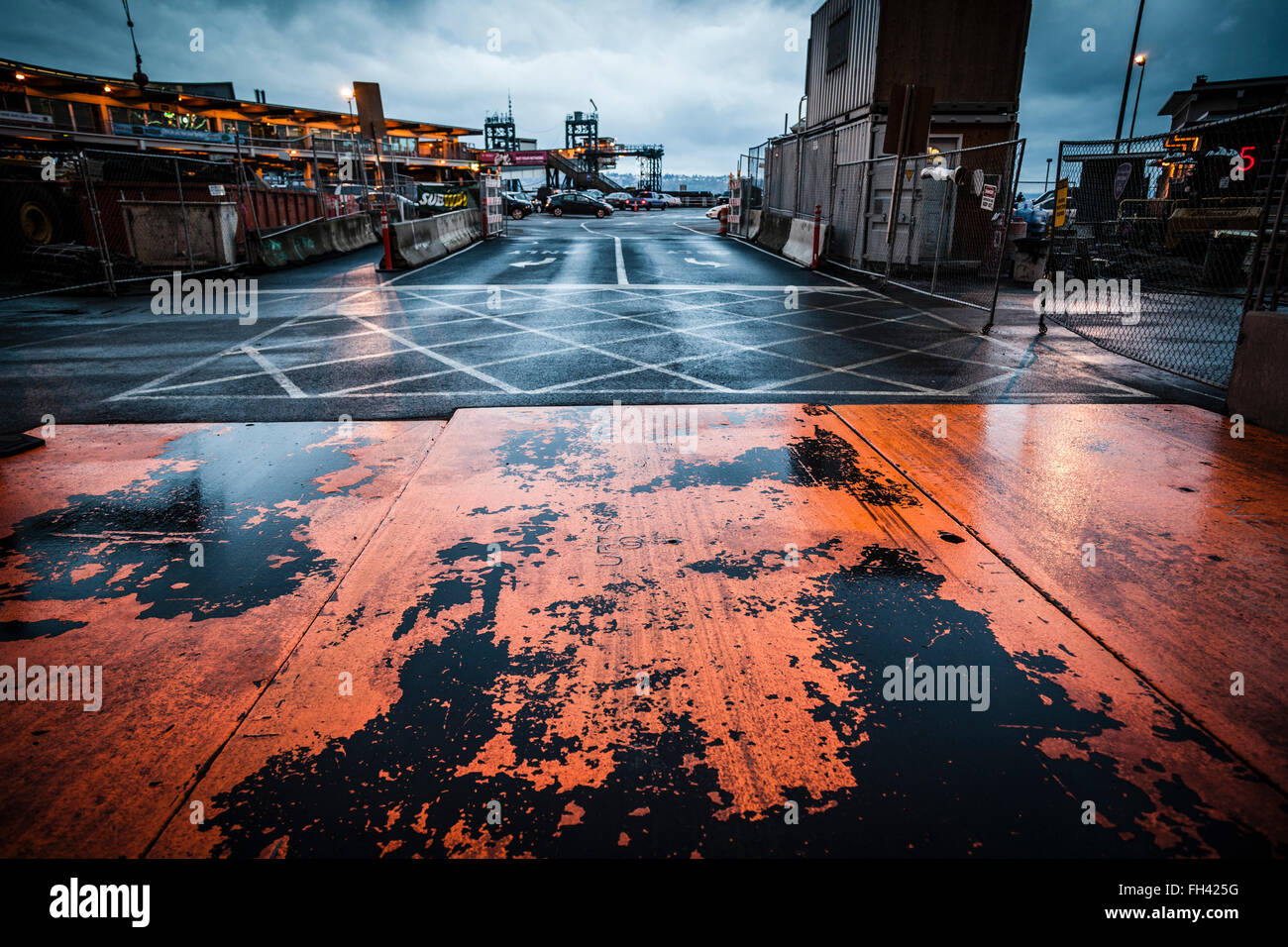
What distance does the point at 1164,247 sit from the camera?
13.9 meters

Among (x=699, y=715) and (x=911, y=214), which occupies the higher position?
(x=911, y=214)

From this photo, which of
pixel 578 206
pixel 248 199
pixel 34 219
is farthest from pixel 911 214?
pixel 578 206

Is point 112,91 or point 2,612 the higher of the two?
point 112,91

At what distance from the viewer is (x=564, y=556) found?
10.1 ft

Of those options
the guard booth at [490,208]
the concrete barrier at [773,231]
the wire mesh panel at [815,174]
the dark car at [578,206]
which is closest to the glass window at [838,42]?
the wire mesh panel at [815,174]

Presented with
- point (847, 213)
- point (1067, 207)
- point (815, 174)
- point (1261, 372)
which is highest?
point (815, 174)

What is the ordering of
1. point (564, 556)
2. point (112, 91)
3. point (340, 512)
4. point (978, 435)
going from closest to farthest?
point (564, 556), point (340, 512), point (978, 435), point (112, 91)

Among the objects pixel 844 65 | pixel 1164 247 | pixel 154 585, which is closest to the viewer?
pixel 154 585

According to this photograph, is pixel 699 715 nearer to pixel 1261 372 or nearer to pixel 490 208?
pixel 1261 372

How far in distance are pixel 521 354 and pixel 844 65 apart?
49.0ft

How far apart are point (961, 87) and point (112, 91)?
60.6m

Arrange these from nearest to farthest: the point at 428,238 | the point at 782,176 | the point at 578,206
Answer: the point at 428,238, the point at 782,176, the point at 578,206
